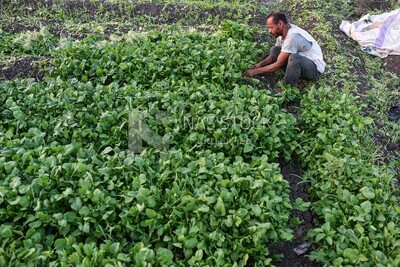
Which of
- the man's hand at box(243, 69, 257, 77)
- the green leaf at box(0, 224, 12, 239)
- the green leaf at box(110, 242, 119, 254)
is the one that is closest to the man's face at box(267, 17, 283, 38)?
the man's hand at box(243, 69, 257, 77)

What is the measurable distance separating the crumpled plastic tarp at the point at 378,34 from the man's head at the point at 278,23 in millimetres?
1723

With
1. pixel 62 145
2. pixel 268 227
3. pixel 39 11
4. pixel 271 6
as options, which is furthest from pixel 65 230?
pixel 271 6

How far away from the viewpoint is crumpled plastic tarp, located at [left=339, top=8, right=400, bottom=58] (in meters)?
5.98

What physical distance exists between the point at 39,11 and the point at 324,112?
4607 millimetres

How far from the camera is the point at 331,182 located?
12.4 feet

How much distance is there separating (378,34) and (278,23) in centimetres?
190

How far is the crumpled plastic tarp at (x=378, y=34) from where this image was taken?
5.98 metres

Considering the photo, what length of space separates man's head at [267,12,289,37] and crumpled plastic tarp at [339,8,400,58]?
1723 mm

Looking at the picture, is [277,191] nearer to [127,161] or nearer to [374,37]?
[127,161]

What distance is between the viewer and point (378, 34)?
6066 millimetres

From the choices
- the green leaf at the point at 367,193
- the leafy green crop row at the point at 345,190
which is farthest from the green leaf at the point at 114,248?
the green leaf at the point at 367,193

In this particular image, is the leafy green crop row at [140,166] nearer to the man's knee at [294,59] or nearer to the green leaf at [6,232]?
the green leaf at [6,232]

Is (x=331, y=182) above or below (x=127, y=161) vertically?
below

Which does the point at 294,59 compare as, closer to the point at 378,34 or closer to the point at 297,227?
the point at 378,34
